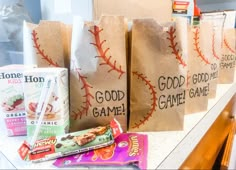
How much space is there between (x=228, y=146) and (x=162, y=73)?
0.59m

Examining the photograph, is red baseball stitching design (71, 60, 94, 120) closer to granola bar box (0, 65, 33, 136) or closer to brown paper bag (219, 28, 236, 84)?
granola bar box (0, 65, 33, 136)

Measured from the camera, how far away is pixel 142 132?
552 mm

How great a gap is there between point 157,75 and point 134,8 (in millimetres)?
319

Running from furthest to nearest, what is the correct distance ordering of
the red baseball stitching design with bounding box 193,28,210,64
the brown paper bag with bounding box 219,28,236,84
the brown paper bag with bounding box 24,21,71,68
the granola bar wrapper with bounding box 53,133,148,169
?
the brown paper bag with bounding box 219,28,236,84, the red baseball stitching design with bounding box 193,28,210,64, the brown paper bag with bounding box 24,21,71,68, the granola bar wrapper with bounding box 53,133,148,169

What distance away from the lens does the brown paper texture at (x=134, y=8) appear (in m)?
0.64

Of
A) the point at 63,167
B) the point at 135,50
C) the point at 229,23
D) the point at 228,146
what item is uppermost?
the point at 229,23

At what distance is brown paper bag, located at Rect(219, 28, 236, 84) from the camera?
90cm

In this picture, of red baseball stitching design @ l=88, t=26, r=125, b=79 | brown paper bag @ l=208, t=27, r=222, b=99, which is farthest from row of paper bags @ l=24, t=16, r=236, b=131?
brown paper bag @ l=208, t=27, r=222, b=99

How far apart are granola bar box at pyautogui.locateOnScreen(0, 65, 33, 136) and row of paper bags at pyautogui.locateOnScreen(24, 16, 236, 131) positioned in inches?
2.6

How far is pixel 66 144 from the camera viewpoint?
17.2 inches

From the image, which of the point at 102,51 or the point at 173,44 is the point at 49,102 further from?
the point at 173,44

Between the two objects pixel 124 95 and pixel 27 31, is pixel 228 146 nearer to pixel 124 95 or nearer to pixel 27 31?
pixel 124 95

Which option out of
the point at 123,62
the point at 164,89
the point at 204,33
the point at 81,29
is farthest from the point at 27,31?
the point at 204,33

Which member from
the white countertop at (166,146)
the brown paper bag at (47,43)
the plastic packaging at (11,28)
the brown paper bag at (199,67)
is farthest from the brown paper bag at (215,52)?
the plastic packaging at (11,28)
